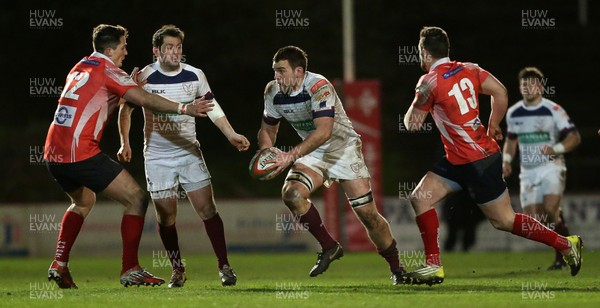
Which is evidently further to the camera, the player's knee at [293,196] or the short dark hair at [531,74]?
the short dark hair at [531,74]

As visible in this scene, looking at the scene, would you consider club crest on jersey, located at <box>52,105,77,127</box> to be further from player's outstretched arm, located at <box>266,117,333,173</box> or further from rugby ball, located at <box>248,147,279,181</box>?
player's outstretched arm, located at <box>266,117,333,173</box>

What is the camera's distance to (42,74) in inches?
950

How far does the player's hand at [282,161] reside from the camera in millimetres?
8703

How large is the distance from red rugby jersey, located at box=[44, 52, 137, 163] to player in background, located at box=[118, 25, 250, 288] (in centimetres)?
53

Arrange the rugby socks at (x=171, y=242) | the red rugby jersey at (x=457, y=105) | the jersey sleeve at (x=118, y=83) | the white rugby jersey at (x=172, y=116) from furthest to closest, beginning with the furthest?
the rugby socks at (x=171, y=242)
the white rugby jersey at (x=172, y=116)
the red rugby jersey at (x=457, y=105)
the jersey sleeve at (x=118, y=83)

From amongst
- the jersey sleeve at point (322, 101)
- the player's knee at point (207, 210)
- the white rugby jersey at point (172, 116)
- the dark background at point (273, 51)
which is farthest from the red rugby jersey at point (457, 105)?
the dark background at point (273, 51)

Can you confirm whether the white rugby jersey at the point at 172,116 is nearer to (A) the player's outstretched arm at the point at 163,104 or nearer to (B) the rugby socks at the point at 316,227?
(A) the player's outstretched arm at the point at 163,104

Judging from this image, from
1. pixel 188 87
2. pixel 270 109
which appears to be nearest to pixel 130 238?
pixel 188 87

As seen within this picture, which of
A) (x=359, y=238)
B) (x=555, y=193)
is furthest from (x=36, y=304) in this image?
(x=359, y=238)

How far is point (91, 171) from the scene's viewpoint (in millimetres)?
8703

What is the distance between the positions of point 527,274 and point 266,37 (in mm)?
16602

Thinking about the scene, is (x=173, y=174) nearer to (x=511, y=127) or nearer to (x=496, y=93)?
(x=496, y=93)

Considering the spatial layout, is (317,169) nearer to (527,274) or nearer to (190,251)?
(527,274)

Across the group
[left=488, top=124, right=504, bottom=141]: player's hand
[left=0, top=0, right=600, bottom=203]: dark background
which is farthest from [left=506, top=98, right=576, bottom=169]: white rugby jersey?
[left=0, top=0, right=600, bottom=203]: dark background
